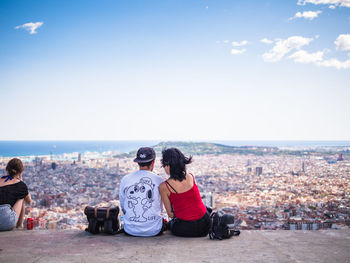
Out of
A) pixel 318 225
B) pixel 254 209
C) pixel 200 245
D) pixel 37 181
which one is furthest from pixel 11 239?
pixel 37 181

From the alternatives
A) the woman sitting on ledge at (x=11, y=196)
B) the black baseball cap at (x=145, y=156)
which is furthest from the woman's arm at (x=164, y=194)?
the woman sitting on ledge at (x=11, y=196)

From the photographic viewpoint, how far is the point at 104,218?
310 cm

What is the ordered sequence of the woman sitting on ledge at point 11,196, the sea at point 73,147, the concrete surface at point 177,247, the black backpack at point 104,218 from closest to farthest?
the concrete surface at point 177,247 → the black backpack at point 104,218 → the woman sitting on ledge at point 11,196 → the sea at point 73,147

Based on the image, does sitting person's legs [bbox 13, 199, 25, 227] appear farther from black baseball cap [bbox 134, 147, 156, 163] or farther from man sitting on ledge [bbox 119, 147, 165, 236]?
black baseball cap [bbox 134, 147, 156, 163]

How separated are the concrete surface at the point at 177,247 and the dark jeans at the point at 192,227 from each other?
8cm

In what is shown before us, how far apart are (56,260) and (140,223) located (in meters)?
0.89

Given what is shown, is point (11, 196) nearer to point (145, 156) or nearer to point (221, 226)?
point (145, 156)

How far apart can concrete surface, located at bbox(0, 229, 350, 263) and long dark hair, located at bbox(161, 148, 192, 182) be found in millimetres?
662

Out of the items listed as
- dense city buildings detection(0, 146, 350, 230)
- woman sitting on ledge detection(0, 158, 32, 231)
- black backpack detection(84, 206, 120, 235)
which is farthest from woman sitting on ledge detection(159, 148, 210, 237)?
dense city buildings detection(0, 146, 350, 230)

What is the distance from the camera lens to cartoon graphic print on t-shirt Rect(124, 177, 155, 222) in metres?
2.88

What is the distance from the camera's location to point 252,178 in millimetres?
24500

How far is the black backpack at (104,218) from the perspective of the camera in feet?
10.1

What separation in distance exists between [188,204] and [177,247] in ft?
1.43

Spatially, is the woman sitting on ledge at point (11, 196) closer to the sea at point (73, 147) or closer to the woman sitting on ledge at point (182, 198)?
the woman sitting on ledge at point (182, 198)
